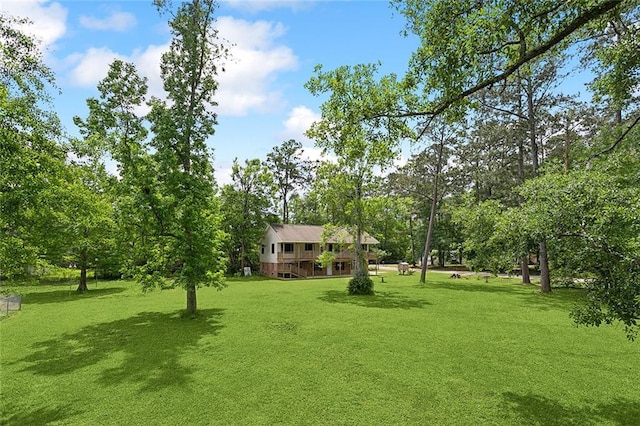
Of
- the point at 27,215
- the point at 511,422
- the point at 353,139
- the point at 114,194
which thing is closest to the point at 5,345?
the point at 114,194

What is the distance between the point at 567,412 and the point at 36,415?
9.62m

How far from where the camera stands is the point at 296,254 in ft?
121

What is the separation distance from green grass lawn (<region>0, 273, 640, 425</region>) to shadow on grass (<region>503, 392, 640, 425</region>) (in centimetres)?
3

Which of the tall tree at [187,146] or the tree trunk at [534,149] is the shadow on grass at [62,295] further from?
the tree trunk at [534,149]

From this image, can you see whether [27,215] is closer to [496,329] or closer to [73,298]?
[496,329]

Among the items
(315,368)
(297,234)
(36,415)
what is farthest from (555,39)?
(297,234)

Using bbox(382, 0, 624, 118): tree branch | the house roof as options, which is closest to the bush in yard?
the house roof

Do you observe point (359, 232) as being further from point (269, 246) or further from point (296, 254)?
point (269, 246)

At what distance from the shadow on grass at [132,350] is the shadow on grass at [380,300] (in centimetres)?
726

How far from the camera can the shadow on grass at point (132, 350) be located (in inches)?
330

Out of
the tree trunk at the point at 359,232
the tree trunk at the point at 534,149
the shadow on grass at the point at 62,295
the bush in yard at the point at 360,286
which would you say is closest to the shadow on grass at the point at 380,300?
the bush in yard at the point at 360,286

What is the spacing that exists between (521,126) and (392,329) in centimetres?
1901

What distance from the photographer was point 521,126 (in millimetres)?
24094

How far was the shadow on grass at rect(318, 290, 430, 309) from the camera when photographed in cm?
1750
